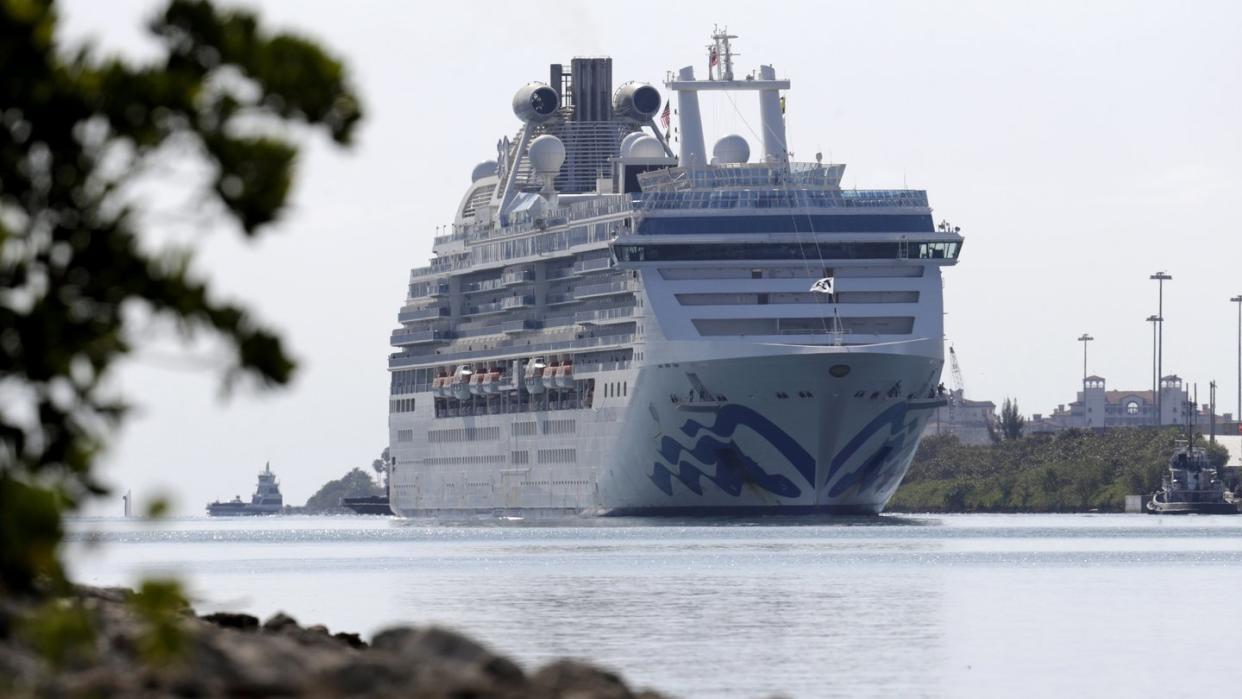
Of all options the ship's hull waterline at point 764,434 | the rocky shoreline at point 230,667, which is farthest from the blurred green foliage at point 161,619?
the ship's hull waterline at point 764,434

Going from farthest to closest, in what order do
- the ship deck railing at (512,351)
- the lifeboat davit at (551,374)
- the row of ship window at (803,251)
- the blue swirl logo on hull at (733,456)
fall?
the lifeboat davit at (551,374), the ship deck railing at (512,351), the row of ship window at (803,251), the blue swirl logo on hull at (733,456)

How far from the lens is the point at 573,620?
44344mm

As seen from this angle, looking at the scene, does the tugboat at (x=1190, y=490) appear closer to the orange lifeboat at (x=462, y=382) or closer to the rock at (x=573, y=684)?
the orange lifeboat at (x=462, y=382)

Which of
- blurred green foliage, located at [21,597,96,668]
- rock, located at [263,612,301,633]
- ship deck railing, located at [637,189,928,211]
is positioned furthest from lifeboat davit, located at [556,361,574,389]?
blurred green foliage, located at [21,597,96,668]

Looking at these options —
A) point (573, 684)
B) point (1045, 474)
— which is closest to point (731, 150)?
point (1045, 474)

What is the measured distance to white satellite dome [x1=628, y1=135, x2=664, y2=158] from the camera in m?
108

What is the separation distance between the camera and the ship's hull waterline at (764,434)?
3440 inches

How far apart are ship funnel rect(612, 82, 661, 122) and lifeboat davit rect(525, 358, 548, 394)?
1302 cm

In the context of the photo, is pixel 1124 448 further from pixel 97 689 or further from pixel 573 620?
pixel 97 689

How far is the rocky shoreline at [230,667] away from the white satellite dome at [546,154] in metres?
92.3

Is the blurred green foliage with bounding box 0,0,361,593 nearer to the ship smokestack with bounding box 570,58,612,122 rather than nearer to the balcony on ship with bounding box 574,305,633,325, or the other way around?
the balcony on ship with bounding box 574,305,633,325

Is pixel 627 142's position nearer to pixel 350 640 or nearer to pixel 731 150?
pixel 731 150

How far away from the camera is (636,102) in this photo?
117 m

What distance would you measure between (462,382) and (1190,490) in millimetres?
47745
